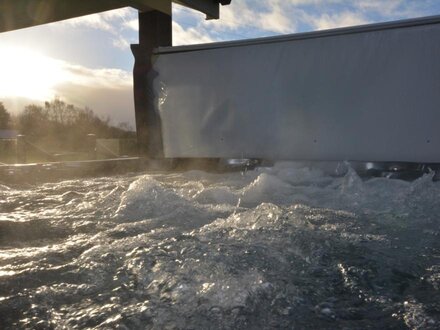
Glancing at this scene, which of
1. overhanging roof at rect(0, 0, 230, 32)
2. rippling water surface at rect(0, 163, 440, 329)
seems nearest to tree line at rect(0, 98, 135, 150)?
overhanging roof at rect(0, 0, 230, 32)

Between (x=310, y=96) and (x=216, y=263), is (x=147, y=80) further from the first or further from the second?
(x=216, y=263)

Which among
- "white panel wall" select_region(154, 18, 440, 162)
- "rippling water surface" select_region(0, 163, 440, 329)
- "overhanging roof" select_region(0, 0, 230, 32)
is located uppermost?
"overhanging roof" select_region(0, 0, 230, 32)

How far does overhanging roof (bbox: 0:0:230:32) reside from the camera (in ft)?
19.6

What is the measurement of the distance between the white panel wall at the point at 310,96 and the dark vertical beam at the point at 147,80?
0.14m

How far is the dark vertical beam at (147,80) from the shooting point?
17.9 ft

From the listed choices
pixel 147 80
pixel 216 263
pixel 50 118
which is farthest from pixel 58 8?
pixel 50 118

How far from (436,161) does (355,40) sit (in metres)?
1.44

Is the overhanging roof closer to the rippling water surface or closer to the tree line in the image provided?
the rippling water surface

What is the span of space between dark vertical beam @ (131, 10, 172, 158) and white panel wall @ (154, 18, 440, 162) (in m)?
0.14

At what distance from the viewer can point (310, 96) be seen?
4.43m

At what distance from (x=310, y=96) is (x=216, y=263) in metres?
3.23

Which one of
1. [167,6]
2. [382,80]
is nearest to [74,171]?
[167,6]

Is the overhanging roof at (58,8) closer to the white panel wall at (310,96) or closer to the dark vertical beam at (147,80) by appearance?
the dark vertical beam at (147,80)

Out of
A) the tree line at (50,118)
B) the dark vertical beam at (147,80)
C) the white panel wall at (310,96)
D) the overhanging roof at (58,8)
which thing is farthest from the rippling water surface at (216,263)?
the tree line at (50,118)
